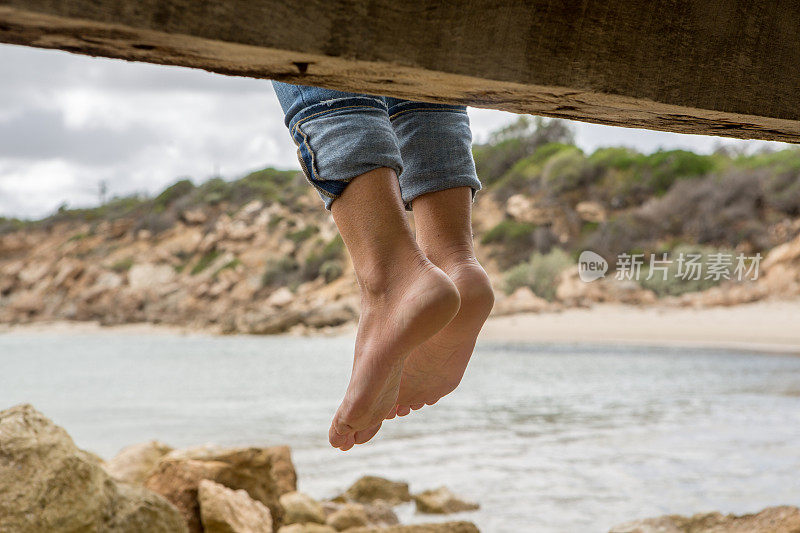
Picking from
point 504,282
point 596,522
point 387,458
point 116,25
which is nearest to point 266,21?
point 116,25

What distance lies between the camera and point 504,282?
50.1ft

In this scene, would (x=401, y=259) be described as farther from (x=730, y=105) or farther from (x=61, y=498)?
(x=61, y=498)

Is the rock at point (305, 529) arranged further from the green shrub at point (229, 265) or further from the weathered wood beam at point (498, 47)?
the green shrub at point (229, 265)

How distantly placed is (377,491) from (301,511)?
1.65ft

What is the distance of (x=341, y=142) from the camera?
0.82 meters

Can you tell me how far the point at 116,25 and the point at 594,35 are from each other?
36cm

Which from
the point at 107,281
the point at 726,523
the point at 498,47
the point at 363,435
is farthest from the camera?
the point at 107,281

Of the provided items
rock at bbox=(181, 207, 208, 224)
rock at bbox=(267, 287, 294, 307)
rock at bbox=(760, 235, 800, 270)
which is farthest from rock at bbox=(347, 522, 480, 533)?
rock at bbox=(181, 207, 208, 224)

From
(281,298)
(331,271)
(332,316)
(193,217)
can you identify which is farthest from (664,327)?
(193,217)

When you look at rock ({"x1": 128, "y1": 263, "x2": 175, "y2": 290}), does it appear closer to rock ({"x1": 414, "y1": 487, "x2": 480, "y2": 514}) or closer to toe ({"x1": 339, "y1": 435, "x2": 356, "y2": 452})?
rock ({"x1": 414, "y1": 487, "x2": 480, "y2": 514})

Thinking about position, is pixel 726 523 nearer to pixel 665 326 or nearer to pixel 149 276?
pixel 665 326

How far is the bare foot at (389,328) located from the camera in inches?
35.4

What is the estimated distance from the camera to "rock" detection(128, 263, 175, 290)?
69.7ft

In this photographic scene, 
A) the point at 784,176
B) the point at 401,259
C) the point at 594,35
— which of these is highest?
the point at 784,176
